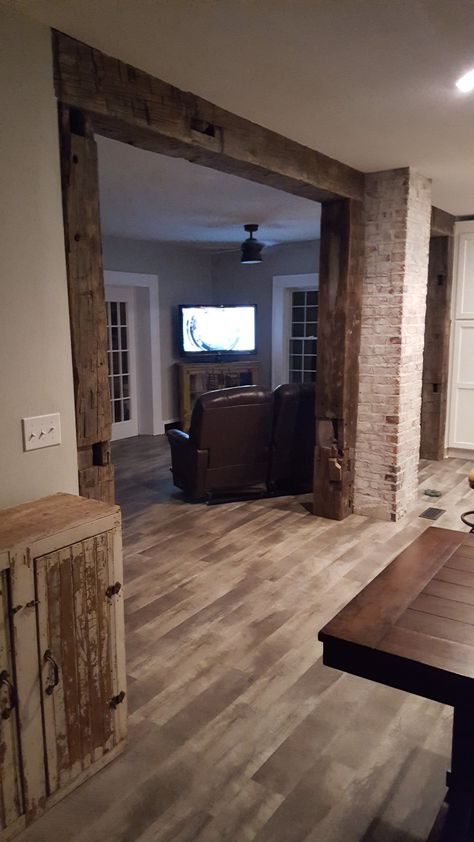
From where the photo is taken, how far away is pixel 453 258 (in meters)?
6.07

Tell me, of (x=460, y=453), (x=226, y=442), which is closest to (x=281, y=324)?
(x=460, y=453)

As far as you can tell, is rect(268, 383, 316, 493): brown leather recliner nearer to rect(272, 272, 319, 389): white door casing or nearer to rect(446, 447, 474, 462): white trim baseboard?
rect(446, 447, 474, 462): white trim baseboard

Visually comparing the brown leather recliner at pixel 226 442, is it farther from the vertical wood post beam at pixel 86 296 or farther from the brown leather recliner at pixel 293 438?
the vertical wood post beam at pixel 86 296

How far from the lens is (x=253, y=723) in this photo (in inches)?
87.4

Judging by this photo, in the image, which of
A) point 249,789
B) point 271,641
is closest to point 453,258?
point 271,641

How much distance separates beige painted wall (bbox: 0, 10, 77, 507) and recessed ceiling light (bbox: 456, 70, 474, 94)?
5.60 feet

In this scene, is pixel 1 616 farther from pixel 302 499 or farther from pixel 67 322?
pixel 302 499

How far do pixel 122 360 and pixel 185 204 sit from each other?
2871 millimetres

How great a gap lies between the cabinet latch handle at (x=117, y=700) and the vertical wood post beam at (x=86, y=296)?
0.74 m

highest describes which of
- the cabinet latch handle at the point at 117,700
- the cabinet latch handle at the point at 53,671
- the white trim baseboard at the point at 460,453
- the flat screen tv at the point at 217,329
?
the flat screen tv at the point at 217,329

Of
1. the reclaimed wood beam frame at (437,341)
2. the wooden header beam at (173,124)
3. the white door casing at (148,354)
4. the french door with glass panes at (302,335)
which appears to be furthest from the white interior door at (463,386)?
the white door casing at (148,354)

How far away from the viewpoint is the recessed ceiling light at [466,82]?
2.50m

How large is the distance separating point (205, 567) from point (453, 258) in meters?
4.31

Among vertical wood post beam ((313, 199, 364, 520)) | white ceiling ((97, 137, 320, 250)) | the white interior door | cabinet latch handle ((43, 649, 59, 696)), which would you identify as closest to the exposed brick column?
vertical wood post beam ((313, 199, 364, 520))
